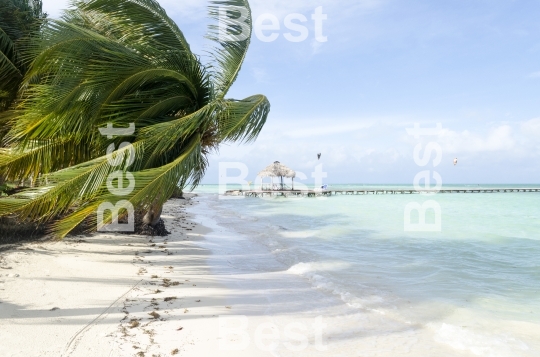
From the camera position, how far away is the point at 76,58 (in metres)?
5.24

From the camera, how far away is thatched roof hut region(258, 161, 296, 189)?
41031mm

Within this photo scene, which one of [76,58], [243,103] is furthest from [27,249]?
[243,103]

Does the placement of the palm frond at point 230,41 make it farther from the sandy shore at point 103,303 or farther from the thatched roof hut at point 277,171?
the thatched roof hut at point 277,171

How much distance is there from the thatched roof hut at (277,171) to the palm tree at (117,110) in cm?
3419

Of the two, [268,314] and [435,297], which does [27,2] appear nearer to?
[268,314]

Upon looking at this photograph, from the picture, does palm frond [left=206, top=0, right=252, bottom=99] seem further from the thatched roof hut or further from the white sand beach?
the thatched roof hut

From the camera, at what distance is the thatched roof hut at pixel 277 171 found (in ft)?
135

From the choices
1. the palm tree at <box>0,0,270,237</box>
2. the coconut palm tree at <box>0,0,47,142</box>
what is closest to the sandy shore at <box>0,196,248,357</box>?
the palm tree at <box>0,0,270,237</box>

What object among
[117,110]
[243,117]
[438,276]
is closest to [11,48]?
[117,110]

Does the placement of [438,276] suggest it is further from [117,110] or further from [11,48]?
[11,48]

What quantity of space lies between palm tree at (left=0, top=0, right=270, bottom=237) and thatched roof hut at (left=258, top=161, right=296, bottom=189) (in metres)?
34.2

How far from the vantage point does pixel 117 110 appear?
5.93 meters

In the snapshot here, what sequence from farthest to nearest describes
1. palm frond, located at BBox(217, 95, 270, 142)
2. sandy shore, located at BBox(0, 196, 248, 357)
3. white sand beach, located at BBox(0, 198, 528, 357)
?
palm frond, located at BBox(217, 95, 270, 142), white sand beach, located at BBox(0, 198, 528, 357), sandy shore, located at BBox(0, 196, 248, 357)

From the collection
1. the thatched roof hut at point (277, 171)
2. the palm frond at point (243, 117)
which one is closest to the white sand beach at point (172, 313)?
the palm frond at point (243, 117)
